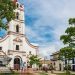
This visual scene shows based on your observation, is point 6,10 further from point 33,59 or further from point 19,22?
point 19,22

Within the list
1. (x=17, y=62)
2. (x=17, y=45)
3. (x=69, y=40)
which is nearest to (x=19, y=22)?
(x=17, y=45)

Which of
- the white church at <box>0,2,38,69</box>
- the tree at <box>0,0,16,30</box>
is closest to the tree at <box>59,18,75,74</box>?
the tree at <box>0,0,16,30</box>

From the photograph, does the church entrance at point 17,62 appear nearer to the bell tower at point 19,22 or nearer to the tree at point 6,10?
the bell tower at point 19,22

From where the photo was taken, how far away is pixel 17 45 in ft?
273

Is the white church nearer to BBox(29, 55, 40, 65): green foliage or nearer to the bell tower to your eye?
the bell tower

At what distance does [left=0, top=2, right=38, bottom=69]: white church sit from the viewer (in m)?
80.8

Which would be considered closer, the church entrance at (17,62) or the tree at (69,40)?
the tree at (69,40)

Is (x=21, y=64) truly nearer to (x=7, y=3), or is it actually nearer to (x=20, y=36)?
(x=20, y=36)

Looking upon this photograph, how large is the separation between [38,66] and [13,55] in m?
10.3

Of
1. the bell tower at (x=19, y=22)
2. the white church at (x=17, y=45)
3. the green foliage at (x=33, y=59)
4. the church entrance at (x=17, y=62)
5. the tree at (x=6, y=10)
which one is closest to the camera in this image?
the tree at (x=6, y=10)

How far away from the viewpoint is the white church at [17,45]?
80750 millimetres

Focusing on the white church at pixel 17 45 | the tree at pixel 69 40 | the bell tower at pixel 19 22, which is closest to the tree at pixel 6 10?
the tree at pixel 69 40

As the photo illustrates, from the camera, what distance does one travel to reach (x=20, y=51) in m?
83.0

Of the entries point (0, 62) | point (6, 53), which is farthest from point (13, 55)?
point (0, 62)
